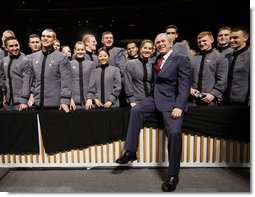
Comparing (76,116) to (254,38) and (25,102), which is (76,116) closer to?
(25,102)

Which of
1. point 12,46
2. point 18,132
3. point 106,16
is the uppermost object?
point 106,16

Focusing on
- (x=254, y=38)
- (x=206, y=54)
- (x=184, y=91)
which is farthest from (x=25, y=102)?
(x=254, y=38)

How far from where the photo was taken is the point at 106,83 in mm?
2551

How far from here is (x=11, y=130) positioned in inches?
92.4

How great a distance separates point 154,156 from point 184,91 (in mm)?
724

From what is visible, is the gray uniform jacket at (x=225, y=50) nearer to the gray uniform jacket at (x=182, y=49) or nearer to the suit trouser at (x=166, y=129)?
the gray uniform jacket at (x=182, y=49)

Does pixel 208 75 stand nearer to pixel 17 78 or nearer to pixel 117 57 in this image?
pixel 117 57

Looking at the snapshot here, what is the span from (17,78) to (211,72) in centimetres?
188

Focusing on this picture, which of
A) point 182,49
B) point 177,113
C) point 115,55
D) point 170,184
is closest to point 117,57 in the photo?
point 115,55

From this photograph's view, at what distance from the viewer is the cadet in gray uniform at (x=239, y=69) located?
2314mm

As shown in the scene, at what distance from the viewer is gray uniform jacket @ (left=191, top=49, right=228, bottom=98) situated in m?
2.46

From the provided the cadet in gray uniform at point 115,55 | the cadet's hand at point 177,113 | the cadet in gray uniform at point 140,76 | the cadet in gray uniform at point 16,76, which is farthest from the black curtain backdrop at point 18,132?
the cadet's hand at point 177,113

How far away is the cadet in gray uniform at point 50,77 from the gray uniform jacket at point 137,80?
0.56 meters

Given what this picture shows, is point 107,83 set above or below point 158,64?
below
